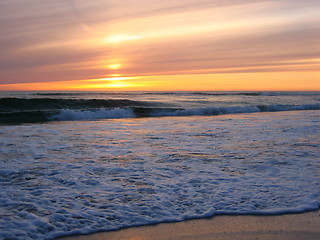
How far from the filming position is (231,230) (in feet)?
10.1

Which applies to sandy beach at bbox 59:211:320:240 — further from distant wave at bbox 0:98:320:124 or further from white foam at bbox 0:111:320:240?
distant wave at bbox 0:98:320:124

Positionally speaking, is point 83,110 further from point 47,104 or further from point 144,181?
point 144,181

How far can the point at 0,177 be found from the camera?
15.7 feet

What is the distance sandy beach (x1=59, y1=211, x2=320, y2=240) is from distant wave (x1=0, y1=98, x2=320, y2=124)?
12.6m

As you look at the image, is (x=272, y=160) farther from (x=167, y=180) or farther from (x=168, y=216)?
(x=168, y=216)

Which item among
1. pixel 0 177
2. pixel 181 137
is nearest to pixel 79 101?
pixel 181 137

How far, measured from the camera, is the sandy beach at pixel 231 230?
2.96m

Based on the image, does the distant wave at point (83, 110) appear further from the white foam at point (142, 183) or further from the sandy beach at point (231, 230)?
the sandy beach at point (231, 230)

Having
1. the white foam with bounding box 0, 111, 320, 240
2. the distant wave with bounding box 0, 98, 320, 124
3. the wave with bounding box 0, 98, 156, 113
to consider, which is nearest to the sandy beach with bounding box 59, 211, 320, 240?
the white foam with bounding box 0, 111, 320, 240

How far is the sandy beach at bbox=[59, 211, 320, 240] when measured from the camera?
2957 mm

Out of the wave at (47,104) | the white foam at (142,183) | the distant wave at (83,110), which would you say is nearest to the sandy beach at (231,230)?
the white foam at (142,183)

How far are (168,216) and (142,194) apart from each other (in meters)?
0.75

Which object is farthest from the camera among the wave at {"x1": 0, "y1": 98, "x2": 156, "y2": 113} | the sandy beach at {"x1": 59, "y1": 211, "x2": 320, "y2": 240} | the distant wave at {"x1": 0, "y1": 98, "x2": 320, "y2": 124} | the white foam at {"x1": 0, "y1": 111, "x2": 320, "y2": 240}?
the wave at {"x1": 0, "y1": 98, "x2": 156, "y2": 113}

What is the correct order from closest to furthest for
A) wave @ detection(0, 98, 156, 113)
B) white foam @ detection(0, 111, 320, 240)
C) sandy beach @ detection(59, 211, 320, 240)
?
sandy beach @ detection(59, 211, 320, 240) < white foam @ detection(0, 111, 320, 240) < wave @ detection(0, 98, 156, 113)
